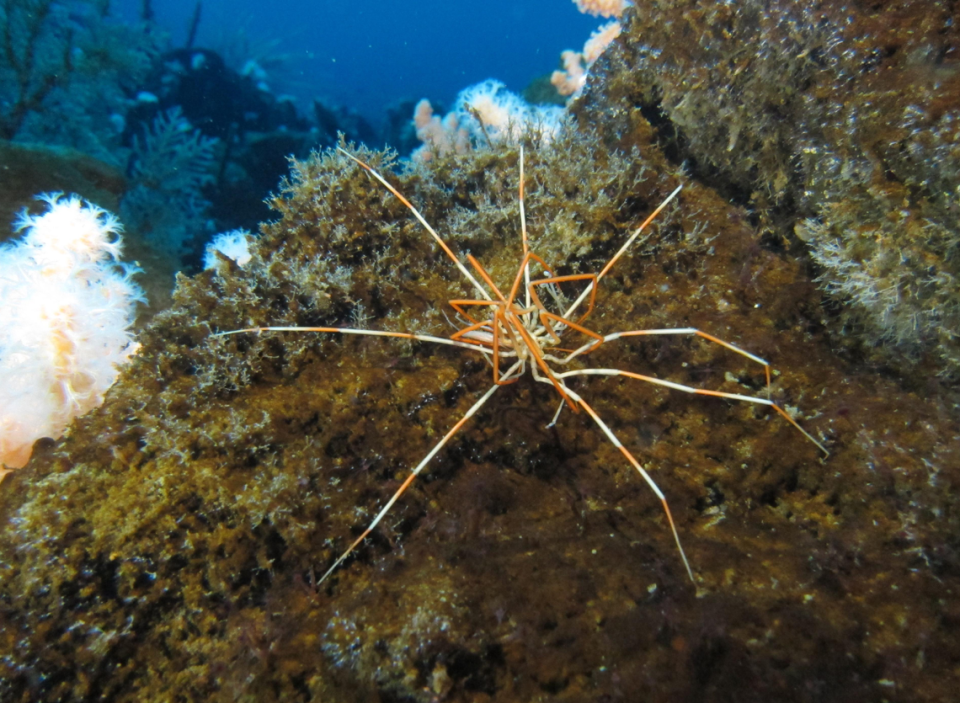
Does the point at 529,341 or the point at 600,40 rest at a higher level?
the point at 600,40

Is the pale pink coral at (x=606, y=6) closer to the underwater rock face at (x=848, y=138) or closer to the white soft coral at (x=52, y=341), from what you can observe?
the underwater rock face at (x=848, y=138)

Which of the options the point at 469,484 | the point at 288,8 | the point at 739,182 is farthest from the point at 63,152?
the point at 288,8

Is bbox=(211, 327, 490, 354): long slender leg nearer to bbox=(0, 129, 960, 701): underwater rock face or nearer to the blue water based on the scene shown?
bbox=(0, 129, 960, 701): underwater rock face

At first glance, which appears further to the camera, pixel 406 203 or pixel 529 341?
pixel 406 203

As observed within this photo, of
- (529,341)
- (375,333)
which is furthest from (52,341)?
(529,341)

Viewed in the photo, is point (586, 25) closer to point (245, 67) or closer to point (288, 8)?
point (288, 8)

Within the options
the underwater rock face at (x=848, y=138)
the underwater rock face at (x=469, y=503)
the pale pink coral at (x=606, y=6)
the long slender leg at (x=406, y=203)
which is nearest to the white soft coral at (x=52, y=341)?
the underwater rock face at (x=469, y=503)

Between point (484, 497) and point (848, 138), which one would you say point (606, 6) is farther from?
point (484, 497)
